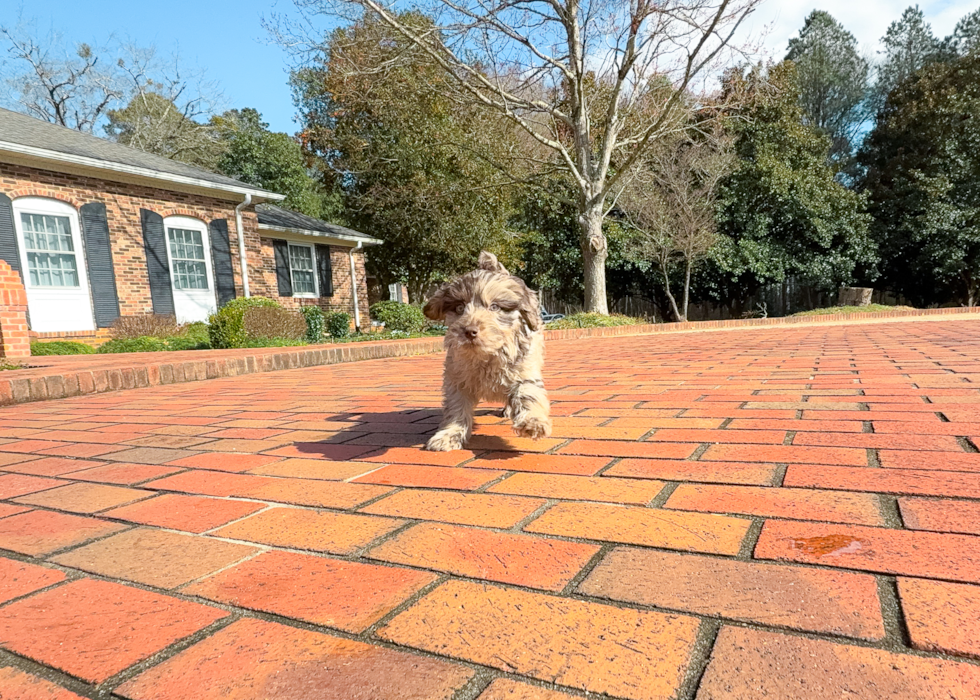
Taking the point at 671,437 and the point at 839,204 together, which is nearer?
the point at 671,437

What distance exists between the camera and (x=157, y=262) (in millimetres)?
14781

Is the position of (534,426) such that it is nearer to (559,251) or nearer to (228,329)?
(228,329)

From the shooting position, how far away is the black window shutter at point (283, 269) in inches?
736

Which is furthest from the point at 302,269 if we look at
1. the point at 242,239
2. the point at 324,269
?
the point at 242,239

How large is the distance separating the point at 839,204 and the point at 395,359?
68.2ft

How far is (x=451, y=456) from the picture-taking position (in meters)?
2.42

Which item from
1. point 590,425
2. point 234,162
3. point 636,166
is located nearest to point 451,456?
point 590,425

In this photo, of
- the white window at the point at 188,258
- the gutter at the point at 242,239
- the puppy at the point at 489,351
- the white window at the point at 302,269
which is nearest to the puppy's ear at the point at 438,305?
the puppy at the point at 489,351

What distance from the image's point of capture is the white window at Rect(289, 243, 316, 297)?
1942cm

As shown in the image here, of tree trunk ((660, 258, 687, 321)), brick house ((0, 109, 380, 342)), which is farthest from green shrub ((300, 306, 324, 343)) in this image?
tree trunk ((660, 258, 687, 321))

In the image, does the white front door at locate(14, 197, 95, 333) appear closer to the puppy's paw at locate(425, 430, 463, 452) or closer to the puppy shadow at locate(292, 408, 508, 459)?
the puppy shadow at locate(292, 408, 508, 459)

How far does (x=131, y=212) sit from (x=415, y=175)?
8.93 m

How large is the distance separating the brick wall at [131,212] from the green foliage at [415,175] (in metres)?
4.98

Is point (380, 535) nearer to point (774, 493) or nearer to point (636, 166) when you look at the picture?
point (774, 493)
